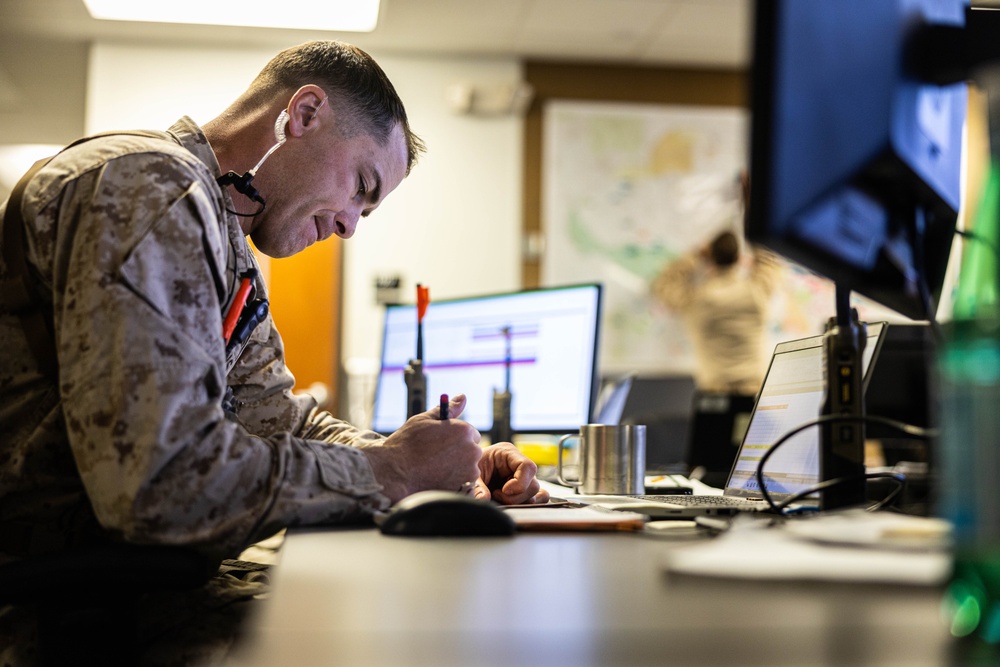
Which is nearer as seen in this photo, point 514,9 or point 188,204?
point 188,204

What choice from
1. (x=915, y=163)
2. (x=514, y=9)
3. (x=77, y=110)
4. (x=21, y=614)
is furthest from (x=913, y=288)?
(x=77, y=110)

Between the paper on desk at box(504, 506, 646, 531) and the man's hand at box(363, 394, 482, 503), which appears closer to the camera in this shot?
the paper on desk at box(504, 506, 646, 531)

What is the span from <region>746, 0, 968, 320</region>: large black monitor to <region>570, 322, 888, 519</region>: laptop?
0.88 feet

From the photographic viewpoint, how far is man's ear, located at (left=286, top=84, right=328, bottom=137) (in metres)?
1.32

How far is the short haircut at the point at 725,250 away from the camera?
4.21 m

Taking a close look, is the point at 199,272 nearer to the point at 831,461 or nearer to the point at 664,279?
the point at 831,461

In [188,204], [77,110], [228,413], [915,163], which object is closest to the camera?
[915,163]

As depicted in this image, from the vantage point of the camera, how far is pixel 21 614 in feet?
3.02

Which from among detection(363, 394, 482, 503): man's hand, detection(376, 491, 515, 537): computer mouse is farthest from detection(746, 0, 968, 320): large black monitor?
detection(363, 394, 482, 503): man's hand

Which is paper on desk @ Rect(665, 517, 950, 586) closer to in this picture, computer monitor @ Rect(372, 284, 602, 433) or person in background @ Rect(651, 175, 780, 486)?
computer monitor @ Rect(372, 284, 602, 433)

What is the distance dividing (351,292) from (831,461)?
3929 mm

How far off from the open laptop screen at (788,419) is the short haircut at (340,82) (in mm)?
718

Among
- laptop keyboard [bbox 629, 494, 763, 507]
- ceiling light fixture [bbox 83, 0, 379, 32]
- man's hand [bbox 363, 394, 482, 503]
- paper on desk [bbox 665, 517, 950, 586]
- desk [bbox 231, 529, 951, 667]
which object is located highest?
ceiling light fixture [bbox 83, 0, 379, 32]

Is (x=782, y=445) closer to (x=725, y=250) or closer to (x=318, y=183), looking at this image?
(x=318, y=183)
